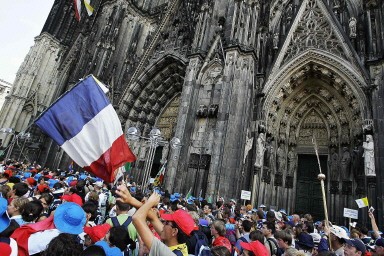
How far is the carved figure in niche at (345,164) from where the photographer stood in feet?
38.9

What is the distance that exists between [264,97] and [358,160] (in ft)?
16.9

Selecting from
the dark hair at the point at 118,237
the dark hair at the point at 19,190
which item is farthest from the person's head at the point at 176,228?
the dark hair at the point at 19,190

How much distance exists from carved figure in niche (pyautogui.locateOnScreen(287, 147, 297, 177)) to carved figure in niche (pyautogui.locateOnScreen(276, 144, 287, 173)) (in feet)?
1.16

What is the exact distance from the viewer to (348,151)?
40.3 ft

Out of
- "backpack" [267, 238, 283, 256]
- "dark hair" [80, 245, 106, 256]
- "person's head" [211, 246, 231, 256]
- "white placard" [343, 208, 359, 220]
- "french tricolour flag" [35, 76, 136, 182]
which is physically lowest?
"backpack" [267, 238, 283, 256]

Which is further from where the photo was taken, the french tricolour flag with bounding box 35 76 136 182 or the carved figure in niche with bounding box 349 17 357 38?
the carved figure in niche with bounding box 349 17 357 38

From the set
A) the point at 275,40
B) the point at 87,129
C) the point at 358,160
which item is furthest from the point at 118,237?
the point at 275,40

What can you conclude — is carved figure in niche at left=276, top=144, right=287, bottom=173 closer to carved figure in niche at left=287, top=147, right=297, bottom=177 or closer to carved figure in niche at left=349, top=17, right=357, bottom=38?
carved figure in niche at left=287, top=147, right=297, bottom=177

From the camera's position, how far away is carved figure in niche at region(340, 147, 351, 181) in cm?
1184

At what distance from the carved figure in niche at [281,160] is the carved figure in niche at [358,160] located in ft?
10.9

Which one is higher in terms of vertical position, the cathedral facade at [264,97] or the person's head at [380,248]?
the cathedral facade at [264,97]

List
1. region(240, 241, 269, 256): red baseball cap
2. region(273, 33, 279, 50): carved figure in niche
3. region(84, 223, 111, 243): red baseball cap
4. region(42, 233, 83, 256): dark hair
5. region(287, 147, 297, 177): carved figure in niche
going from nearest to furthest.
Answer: region(42, 233, 83, 256): dark hair
region(240, 241, 269, 256): red baseball cap
region(84, 223, 111, 243): red baseball cap
region(287, 147, 297, 177): carved figure in niche
region(273, 33, 279, 50): carved figure in niche

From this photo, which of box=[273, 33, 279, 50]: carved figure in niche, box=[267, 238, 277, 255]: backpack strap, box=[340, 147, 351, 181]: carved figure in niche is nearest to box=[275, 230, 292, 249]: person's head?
box=[267, 238, 277, 255]: backpack strap

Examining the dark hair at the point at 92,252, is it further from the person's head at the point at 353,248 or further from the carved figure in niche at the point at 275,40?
the carved figure in niche at the point at 275,40
